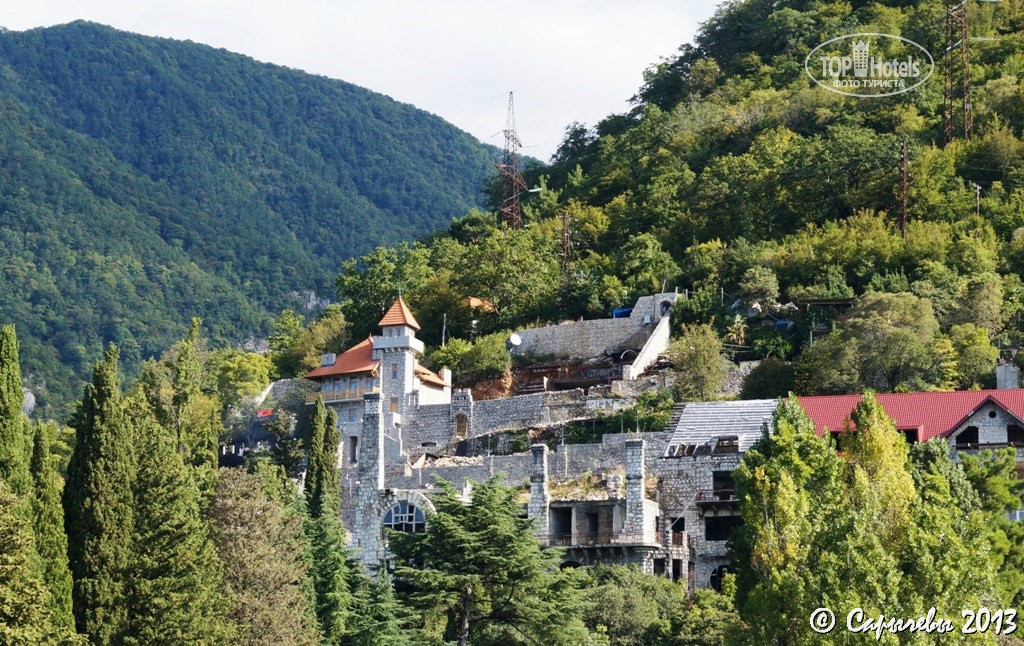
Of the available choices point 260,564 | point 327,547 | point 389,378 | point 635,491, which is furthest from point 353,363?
point 260,564

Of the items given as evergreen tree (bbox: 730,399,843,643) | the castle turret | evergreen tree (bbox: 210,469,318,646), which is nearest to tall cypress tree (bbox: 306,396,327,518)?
the castle turret

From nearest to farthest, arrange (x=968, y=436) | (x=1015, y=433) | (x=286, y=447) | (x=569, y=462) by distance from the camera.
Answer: (x=1015, y=433), (x=968, y=436), (x=569, y=462), (x=286, y=447)

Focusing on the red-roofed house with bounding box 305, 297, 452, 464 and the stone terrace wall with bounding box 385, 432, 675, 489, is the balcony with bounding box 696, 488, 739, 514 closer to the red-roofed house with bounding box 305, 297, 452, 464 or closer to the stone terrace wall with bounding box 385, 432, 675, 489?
the stone terrace wall with bounding box 385, 432, 675, 489

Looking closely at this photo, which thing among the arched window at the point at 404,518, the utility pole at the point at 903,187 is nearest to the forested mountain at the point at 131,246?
the utility pole at the point at 903,187

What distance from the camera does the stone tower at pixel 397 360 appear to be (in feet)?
256

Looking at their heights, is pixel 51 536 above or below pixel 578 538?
below

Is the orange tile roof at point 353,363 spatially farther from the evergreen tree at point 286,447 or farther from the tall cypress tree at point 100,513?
the tall cypress tree at point 100,513

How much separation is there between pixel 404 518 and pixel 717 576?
11.0 metres

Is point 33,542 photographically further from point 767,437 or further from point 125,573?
point 767,437

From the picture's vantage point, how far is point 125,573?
41.2 m

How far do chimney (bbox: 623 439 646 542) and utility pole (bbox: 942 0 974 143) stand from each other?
128 ft

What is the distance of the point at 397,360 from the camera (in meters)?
79.2

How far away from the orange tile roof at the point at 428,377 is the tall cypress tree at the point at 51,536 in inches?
1555

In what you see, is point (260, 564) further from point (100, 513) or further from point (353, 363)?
point (353, 363)
